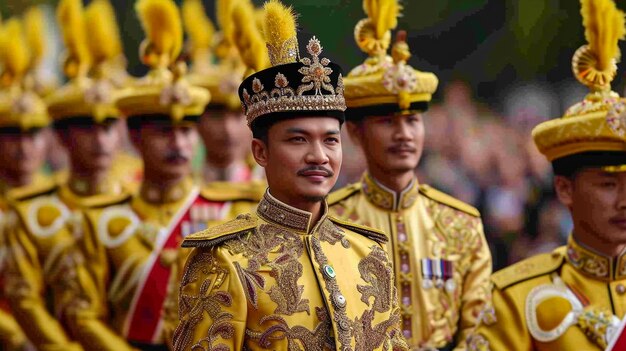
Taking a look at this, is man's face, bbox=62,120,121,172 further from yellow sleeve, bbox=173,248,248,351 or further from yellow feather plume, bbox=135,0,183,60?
yellow sleeve, bbox=173,248,248,351

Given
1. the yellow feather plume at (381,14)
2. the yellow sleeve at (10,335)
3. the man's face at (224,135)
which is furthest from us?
the yellow sleeve at (10,335)

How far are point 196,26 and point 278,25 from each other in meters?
6.71

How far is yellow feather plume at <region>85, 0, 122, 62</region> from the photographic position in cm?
1235

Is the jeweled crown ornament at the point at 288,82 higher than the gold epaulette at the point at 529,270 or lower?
higher

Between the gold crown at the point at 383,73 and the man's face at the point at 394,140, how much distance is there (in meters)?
0.08

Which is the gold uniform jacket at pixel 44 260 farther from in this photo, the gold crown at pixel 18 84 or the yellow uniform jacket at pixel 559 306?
the yellow uniform jacket at pixel 559 306

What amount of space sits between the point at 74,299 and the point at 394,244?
272cm

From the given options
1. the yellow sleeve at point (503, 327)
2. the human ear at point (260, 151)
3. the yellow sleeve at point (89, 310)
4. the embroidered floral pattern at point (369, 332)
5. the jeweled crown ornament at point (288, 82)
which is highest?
the jeweled crown ornament at point (288, 82)

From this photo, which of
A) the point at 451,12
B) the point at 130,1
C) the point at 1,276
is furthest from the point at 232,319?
the point at 130,1

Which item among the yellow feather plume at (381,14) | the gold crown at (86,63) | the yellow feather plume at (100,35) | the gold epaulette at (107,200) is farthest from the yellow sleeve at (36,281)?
the yellow feather plume at (381,14)

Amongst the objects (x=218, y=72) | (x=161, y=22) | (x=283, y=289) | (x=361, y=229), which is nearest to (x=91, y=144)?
(x=218, y=72)

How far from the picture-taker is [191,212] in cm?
1130

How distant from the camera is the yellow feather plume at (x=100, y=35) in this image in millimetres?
12352

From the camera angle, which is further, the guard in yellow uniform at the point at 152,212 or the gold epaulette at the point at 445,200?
the guard in yellow uniform at the point at 152,212
